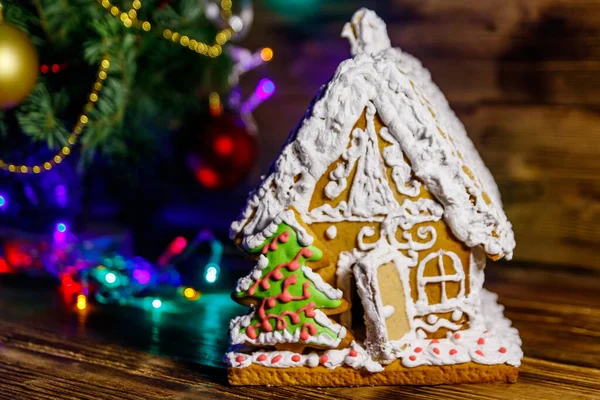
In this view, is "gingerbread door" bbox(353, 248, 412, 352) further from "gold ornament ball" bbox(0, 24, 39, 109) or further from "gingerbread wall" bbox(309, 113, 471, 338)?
"gold ornament ball" bbox(0, 24, 39, 109)

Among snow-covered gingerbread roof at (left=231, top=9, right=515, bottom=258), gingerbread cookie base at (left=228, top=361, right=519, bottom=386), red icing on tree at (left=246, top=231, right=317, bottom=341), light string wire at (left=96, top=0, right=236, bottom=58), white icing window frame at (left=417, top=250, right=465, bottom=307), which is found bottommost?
gingerbread cookie base at (left=228, top=361, right=519, bottom=386)

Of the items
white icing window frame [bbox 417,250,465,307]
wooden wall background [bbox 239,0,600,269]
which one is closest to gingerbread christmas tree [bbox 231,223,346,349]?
white icing window frame [bbox 417,250,465,307]

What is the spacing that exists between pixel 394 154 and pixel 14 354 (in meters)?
0.72

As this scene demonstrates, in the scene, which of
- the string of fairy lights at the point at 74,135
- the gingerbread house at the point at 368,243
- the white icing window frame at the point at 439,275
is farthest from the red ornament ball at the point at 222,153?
the white icing window frame at the point at 439,275

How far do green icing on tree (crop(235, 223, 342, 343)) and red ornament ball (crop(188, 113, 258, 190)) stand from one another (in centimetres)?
73

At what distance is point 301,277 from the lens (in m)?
1.01

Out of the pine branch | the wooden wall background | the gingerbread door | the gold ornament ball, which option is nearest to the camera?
the gingerbread door

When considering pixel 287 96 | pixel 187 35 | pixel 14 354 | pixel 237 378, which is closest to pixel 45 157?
pixel 187 35

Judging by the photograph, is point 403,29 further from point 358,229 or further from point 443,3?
point 358,229

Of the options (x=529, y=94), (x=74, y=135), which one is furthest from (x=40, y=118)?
(x=529, y=94)

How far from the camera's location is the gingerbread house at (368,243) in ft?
3.32

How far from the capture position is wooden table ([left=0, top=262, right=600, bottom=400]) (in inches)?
40.4

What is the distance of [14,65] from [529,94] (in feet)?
3.71

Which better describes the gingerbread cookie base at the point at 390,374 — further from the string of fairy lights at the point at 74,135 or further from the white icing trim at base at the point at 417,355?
the string of fairy lights at the point at 74,135
